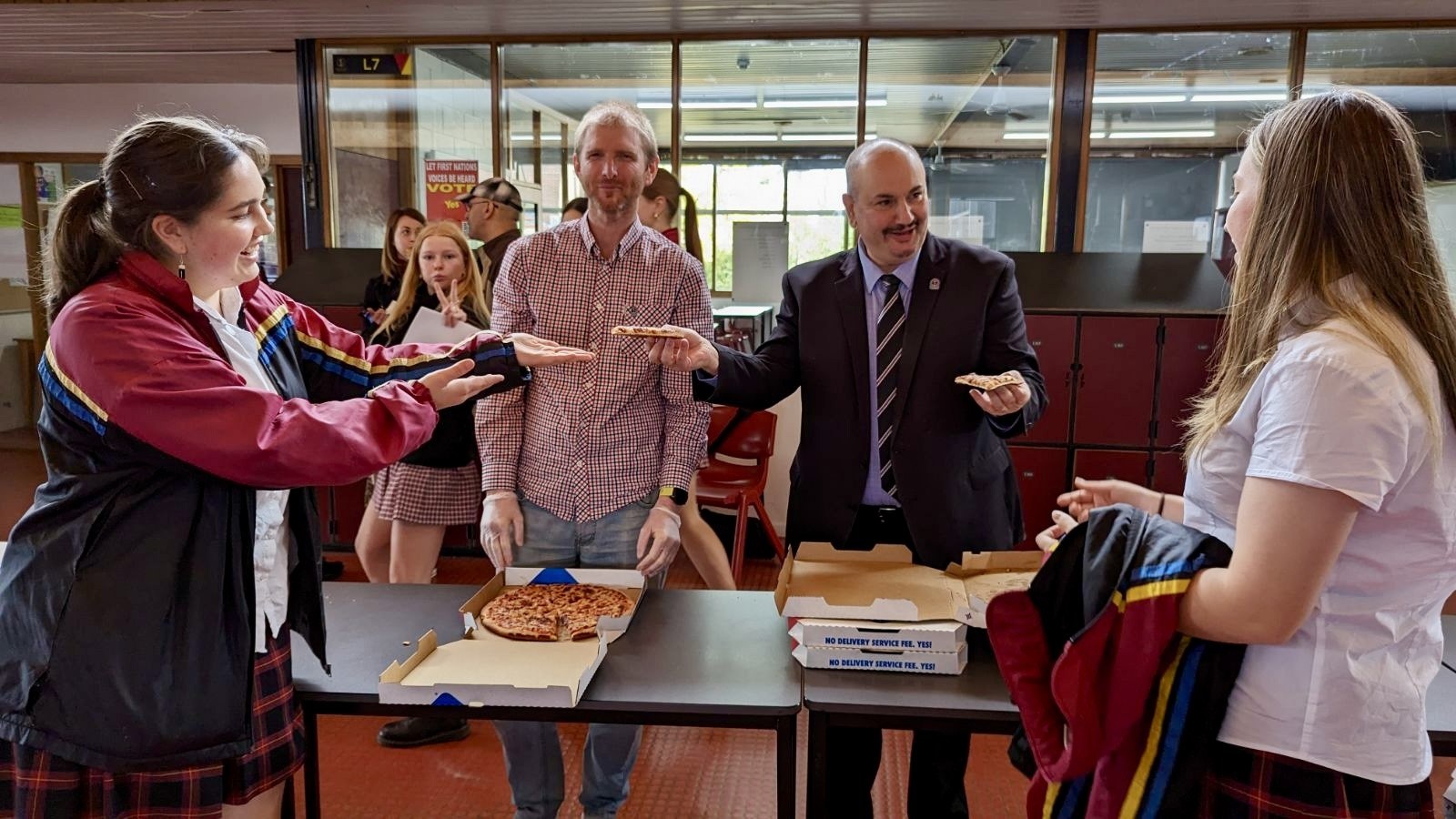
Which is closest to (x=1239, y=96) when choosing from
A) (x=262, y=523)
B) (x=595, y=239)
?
(x=595, y=239)

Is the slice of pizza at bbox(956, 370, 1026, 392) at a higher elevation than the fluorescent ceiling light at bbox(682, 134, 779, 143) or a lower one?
lower

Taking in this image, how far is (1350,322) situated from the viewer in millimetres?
1066

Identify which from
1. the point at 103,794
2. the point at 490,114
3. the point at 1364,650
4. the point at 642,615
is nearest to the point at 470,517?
the point at 642,615

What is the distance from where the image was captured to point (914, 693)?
5.06 ft

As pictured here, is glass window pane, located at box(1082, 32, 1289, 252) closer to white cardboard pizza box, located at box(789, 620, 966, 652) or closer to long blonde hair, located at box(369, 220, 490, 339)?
long blonde hair, located at box(369, 220, 490, 339)

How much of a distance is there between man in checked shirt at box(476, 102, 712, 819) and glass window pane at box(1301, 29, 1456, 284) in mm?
5292

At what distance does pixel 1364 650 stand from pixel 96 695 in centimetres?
171

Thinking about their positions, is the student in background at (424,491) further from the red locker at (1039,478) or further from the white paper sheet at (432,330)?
the red locker at (1039,478)

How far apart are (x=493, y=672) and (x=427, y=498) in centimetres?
175

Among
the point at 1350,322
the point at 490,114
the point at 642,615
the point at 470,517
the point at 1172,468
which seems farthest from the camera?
the point at 490,114

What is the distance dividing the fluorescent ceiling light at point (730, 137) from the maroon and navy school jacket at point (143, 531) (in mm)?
5508

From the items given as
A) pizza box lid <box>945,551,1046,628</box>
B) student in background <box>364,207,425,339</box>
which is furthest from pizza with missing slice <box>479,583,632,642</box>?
student in background <box>364,207,425,339</box>

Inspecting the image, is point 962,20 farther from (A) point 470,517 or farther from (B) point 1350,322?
(B) point 1350,322

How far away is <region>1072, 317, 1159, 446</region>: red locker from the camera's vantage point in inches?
190
